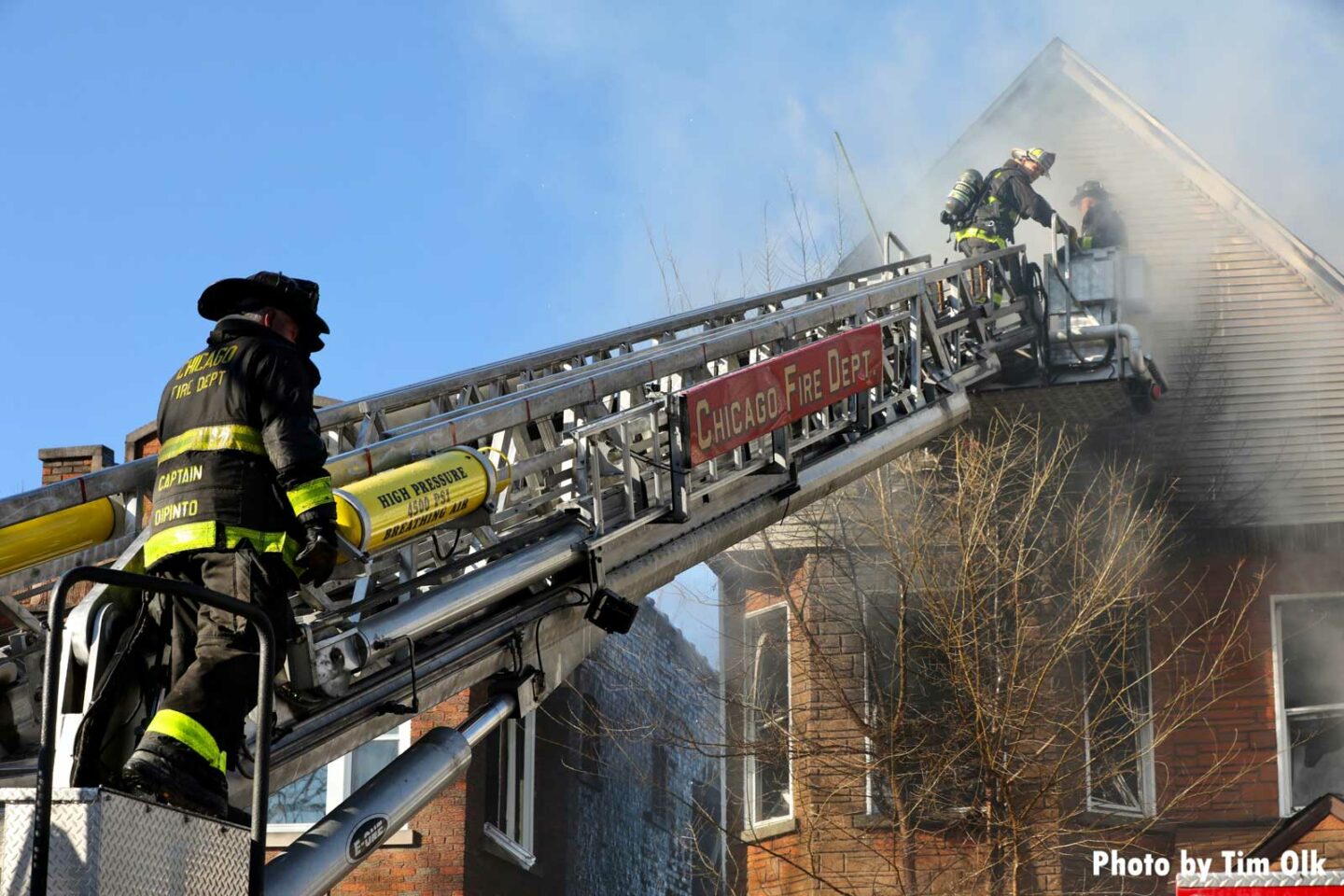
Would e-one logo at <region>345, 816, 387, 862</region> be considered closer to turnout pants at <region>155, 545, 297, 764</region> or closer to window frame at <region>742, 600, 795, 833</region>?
turnout pants at <region>155, 545, 297, 764</region>

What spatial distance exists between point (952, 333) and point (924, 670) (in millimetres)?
2285

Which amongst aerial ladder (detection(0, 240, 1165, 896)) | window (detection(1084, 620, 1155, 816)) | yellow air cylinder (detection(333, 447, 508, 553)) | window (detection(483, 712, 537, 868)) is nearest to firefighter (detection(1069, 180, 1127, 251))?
window (detection(1084, 620, 1155, 816))

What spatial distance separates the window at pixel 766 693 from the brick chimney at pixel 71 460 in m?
5.06

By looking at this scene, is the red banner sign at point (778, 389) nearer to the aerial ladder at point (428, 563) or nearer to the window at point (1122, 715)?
the aerial ladder at point (428, 563)

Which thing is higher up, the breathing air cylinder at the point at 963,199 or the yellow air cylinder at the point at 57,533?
the breathing air cylinder at the point at 963,199

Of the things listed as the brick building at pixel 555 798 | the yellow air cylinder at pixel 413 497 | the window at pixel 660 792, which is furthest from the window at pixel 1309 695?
the yellow air cylinder at pixel 413 497

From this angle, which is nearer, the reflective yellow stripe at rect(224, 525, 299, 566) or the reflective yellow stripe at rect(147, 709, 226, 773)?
the reflective yellow stripe at rect(147, 709, 226, 773)

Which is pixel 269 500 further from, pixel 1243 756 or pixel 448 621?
pixel 1243 756

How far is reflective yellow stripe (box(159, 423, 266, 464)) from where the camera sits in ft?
13.9

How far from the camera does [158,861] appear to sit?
324 cm

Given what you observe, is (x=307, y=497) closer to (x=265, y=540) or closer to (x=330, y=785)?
(x=265, y=540)

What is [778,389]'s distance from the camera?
6906mm

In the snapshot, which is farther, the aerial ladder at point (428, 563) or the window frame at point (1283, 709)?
the window frame at point (1283, 709)

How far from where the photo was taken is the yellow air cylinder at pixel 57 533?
459cm
